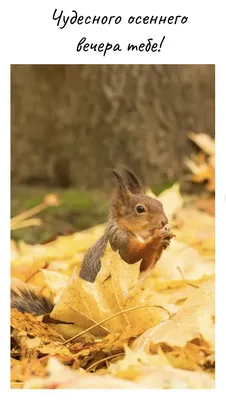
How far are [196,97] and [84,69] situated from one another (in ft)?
1.21

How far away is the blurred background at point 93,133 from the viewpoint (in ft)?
5.74

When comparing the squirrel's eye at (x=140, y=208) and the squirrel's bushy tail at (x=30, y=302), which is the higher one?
the squirrel's eye at (x=140, y=208)

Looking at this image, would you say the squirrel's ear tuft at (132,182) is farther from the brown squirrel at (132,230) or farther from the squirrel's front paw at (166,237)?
the squirrel's front paw at (166,237)

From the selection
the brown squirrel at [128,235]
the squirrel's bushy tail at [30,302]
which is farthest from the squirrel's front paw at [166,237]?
the squirrel's bushy tail at [30,302]

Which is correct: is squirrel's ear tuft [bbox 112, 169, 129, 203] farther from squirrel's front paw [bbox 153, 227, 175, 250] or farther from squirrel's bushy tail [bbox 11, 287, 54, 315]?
squirrel's bushy tail [bbox 11, 287, 54, 315]

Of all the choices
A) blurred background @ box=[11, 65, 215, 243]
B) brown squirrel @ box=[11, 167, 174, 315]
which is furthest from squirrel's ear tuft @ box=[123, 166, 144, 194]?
blurred background @ box=[11, 65, 215, 243]

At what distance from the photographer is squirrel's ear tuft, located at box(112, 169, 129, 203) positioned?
Answer: 1392mm

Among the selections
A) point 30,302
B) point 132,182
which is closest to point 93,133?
point 132,182

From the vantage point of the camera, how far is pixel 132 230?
1413 mm

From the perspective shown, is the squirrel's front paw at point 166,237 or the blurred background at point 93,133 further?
the blurred background at point 93,133

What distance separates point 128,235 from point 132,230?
0.07 feet

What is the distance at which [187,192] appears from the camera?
2.04 meters
